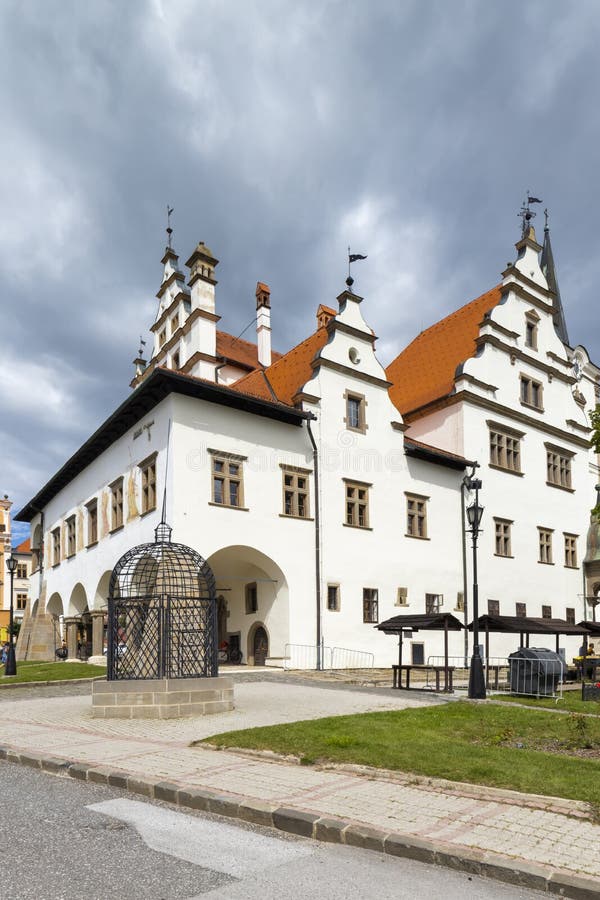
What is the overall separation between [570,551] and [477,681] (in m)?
23.2

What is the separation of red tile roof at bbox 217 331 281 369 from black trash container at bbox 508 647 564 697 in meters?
20.8

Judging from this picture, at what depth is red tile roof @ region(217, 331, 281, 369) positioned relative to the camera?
119 ft

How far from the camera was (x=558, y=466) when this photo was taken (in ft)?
125

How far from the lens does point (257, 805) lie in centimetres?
679

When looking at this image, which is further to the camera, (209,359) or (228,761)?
(209,359)

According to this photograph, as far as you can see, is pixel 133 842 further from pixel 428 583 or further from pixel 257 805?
pixel 428 583

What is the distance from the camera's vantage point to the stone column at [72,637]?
113 feet

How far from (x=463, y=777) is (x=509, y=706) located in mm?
7954

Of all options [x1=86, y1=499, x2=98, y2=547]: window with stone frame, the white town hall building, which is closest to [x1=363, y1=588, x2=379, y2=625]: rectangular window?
the white town hall building

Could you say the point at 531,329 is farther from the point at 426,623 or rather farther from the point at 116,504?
the point at 426,623

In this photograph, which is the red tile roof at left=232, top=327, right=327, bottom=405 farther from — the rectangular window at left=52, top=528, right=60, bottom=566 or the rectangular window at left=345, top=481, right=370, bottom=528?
the rectangular window at left=52, top=528, right=60, bottom=566

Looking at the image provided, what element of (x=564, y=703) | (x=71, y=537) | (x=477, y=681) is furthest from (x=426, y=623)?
(x=71, y=537)

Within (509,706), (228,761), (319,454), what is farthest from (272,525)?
(228,761)

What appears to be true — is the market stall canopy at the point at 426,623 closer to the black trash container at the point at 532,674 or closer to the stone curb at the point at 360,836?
the black trash container at the point at 532,674
